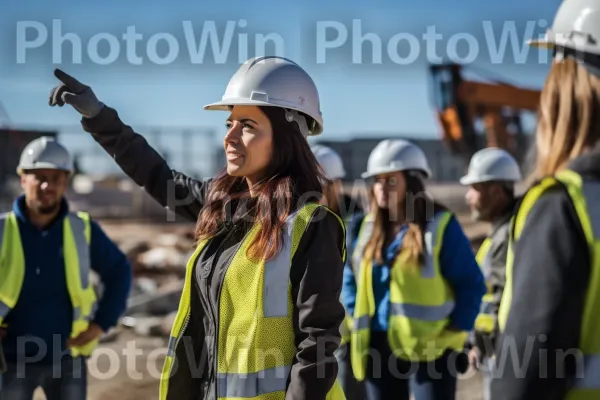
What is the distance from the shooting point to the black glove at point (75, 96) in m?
3.06

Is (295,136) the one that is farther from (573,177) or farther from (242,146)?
(573,177)

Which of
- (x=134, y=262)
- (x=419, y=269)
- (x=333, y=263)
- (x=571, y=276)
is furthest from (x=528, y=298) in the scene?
(x=134, y=262)

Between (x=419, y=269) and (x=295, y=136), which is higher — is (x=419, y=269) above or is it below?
below

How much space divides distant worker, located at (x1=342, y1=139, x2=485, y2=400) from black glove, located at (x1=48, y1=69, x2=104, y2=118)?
6.98 ft

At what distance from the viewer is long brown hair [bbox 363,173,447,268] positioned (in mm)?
4578

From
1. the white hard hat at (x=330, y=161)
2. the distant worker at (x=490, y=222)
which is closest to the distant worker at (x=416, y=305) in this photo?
the distant worker at (x=490, y=222)

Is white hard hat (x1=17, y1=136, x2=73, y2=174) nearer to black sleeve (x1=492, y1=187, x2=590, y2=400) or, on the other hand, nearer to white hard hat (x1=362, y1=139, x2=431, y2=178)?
white hard hat (x1=362, y1=139, x2=431, y2=178)

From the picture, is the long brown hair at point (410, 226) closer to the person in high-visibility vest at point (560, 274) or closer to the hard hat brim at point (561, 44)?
the hard hat brim at point (561, 44)

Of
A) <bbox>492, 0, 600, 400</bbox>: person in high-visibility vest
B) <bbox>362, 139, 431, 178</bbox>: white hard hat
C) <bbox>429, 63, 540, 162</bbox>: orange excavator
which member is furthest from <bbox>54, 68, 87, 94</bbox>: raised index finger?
<bbox>429, 63, 540, 162</bbox>: orange excavator

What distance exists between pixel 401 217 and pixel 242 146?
7.36 ft

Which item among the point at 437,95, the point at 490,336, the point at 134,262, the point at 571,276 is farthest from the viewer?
the point at 437,95

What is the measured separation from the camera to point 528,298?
1.69m

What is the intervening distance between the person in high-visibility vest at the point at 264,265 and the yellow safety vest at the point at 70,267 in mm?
1971

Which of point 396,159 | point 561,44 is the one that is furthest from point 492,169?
point 561,44
